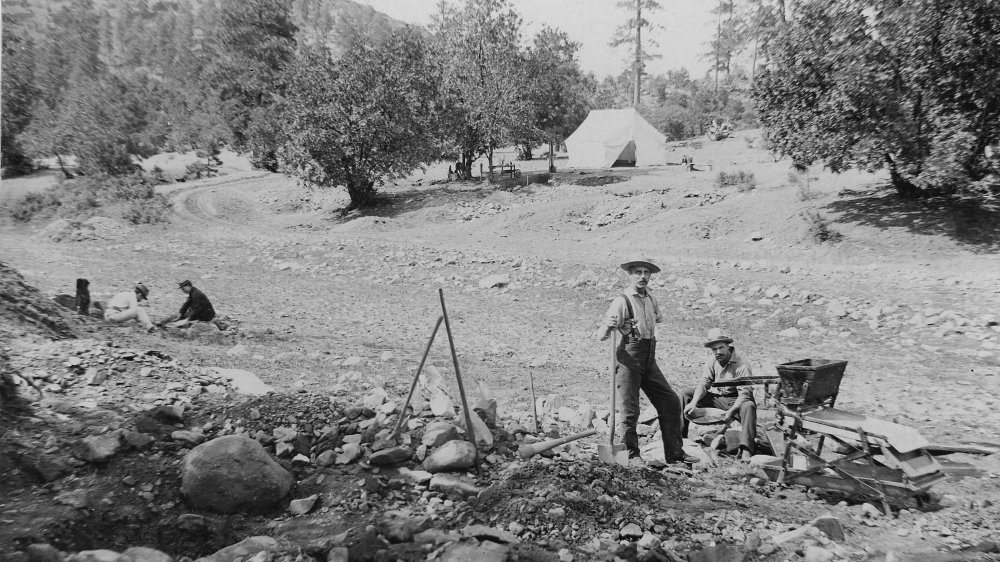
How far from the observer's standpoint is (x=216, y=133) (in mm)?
36750

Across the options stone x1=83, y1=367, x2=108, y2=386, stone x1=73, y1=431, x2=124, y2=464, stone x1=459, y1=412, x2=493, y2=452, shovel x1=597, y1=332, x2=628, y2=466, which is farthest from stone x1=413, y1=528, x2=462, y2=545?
stone x1=83, y1=367, x2=108, y2=386

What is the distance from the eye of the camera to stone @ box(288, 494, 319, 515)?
3.58m

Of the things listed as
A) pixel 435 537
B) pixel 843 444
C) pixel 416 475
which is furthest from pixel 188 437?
pixel 843 444

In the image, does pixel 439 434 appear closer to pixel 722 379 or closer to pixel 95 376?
pixel 722 379

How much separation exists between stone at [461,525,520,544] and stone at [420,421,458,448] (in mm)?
1051

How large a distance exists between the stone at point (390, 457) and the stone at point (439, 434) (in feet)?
0.74

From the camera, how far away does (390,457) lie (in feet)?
13.6

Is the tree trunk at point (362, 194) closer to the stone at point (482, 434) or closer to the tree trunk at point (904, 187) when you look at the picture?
the tree trunk at point (904, 187)

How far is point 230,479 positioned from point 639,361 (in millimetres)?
3251

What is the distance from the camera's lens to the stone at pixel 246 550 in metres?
2.95

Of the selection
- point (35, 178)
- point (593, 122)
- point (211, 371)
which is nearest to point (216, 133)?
point (35, 178)

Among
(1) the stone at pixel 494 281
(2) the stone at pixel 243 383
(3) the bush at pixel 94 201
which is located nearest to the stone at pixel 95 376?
(2) the stone at pixel 243 383

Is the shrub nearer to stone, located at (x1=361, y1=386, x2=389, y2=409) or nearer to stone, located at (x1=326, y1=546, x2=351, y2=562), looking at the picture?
stone, located at (x1=361, y1=386, x2=389, y2=409)

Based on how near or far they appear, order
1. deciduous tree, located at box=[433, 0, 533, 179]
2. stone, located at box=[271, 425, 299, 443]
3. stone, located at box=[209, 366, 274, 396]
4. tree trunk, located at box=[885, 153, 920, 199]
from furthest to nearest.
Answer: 1. deciduous tree, located at box=[433, 0, 533, 179]
2. tree trunk, located at box=[885, 153, 920, 199]
3. stone, located at box=[209, 366, 274, 396]
4. stone, located at box=[271, 425, 299, 443]
